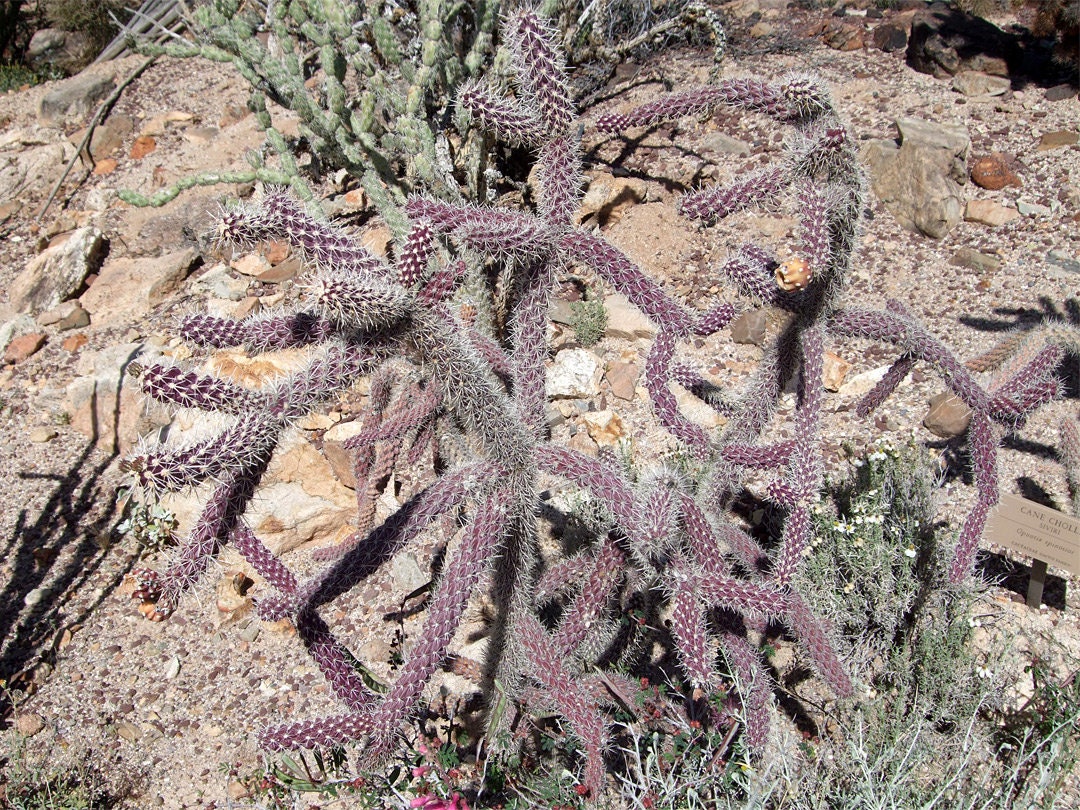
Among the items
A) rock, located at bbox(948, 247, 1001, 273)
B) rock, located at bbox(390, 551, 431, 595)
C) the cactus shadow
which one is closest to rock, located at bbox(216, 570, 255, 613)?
the cactus shadow

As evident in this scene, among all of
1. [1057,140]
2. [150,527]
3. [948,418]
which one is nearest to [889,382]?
[948,418]

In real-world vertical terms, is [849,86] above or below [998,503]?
above

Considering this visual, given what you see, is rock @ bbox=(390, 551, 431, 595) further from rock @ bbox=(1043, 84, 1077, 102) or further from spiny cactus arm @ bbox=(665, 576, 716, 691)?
rock @ bbox=(1043, 84, 1077, 102)

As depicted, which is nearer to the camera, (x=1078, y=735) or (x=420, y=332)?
(x=420, y=332)

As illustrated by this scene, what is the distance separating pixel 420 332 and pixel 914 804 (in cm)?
193

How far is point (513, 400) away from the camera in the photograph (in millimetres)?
2213

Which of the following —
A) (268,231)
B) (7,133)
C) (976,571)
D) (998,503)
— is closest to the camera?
(268,231)

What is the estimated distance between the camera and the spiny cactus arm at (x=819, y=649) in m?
2.39

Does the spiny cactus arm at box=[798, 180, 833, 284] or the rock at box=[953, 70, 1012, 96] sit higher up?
the spiny cactus arm at box=[798, 180, 833, 284]

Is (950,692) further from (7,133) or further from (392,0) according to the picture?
(7,133)

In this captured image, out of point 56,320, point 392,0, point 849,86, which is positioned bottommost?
point 56,320

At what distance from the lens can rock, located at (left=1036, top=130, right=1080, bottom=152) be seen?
471 centimetres

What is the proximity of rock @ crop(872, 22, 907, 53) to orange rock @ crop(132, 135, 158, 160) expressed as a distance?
5822mm

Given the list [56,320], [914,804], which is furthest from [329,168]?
[914,804]
